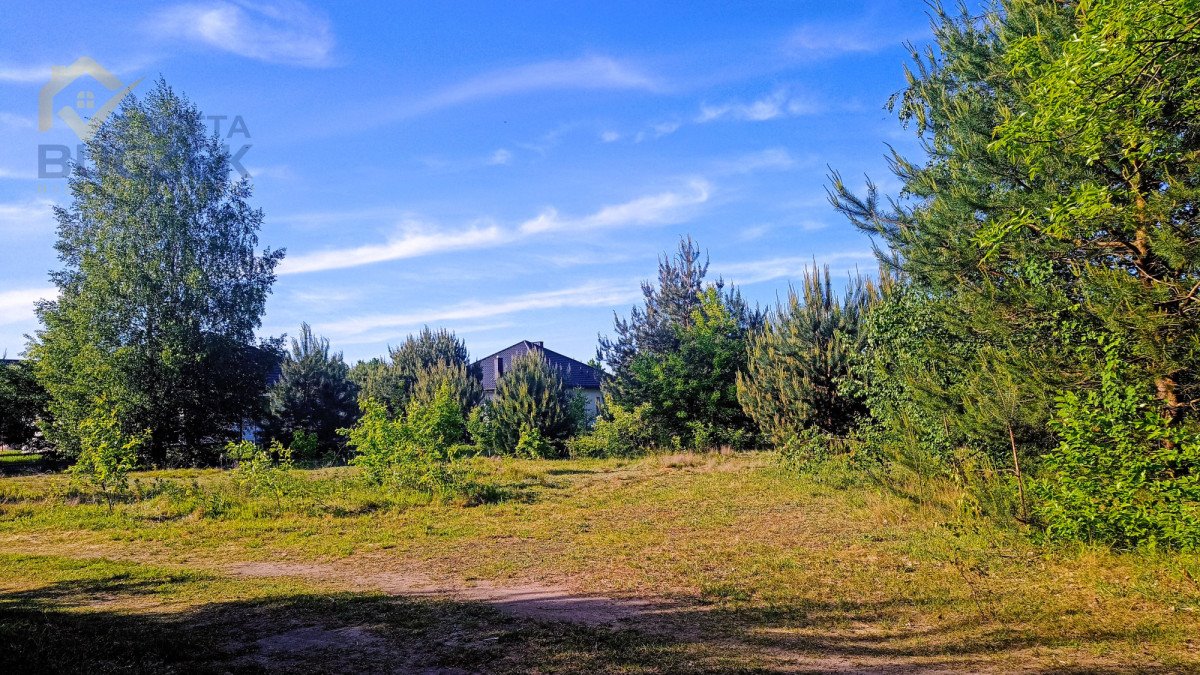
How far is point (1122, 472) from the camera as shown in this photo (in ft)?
20.3

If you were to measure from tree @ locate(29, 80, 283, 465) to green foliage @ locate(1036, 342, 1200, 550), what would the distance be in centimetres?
2679

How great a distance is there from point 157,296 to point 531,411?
14.7m

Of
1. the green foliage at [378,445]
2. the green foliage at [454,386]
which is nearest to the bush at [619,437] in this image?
the green foliage at [454,386]

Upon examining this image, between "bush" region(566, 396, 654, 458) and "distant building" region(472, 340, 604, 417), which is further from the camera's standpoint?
"distant building" region(472, 340, 604, 417)

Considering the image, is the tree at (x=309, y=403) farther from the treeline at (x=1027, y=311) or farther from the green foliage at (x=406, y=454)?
the green foliage at (x=406, y=454)

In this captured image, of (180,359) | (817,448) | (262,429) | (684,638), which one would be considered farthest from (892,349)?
(262,429)

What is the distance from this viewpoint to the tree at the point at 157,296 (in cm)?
2497

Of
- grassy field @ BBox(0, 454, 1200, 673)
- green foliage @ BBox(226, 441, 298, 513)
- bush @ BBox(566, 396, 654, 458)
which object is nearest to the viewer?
grassy field @ BBox(0, 454, 1200, 673)

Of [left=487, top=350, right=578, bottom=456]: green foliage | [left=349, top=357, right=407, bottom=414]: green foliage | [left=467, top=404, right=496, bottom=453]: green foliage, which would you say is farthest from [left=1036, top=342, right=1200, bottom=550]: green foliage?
[left=349, top=357, right=407, bottom=414]: green foliage

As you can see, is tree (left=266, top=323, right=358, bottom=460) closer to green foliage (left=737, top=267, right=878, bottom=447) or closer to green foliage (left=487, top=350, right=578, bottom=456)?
green foliage (left=487, top=350, right=578, bottom=456)

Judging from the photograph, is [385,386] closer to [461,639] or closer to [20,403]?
[20,403]

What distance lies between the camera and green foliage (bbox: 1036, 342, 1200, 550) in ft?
19.4

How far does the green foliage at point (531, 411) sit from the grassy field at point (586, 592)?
41.2ft

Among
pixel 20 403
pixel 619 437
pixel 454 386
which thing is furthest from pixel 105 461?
pixel 20 403
